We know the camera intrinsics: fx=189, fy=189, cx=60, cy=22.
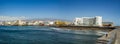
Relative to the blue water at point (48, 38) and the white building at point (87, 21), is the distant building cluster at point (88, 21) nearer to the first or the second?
the white building at point (87, 21)

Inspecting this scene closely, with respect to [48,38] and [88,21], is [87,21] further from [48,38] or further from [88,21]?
[48,38]

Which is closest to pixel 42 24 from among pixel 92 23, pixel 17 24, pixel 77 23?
pixel 17 24

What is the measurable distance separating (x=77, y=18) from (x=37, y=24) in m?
32.5

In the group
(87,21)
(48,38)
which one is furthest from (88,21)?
(48,38)

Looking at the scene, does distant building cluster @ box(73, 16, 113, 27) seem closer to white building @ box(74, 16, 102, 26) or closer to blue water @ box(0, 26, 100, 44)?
white building @ box(74, 16, 102, 26)

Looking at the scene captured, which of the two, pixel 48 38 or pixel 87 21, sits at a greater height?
pixel 87 21

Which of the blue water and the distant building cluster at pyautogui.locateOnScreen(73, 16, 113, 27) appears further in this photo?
the distant building cluster at pyautogui.locateOnScreen(73, 16, 113, 27)

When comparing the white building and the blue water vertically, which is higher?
the white building

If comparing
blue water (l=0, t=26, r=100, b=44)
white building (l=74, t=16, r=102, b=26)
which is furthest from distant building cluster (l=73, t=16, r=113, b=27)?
blue water (l=0, t=26, r=100, b=44)

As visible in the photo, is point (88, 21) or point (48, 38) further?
point (88, 21)

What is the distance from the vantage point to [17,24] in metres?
93.5

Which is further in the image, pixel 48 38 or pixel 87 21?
pixel 87 21

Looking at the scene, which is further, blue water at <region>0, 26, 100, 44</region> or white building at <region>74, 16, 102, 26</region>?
white building at <region>74, 16, 102, 26</region>

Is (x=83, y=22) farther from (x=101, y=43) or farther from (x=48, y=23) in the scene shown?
(x=101, y=43)
